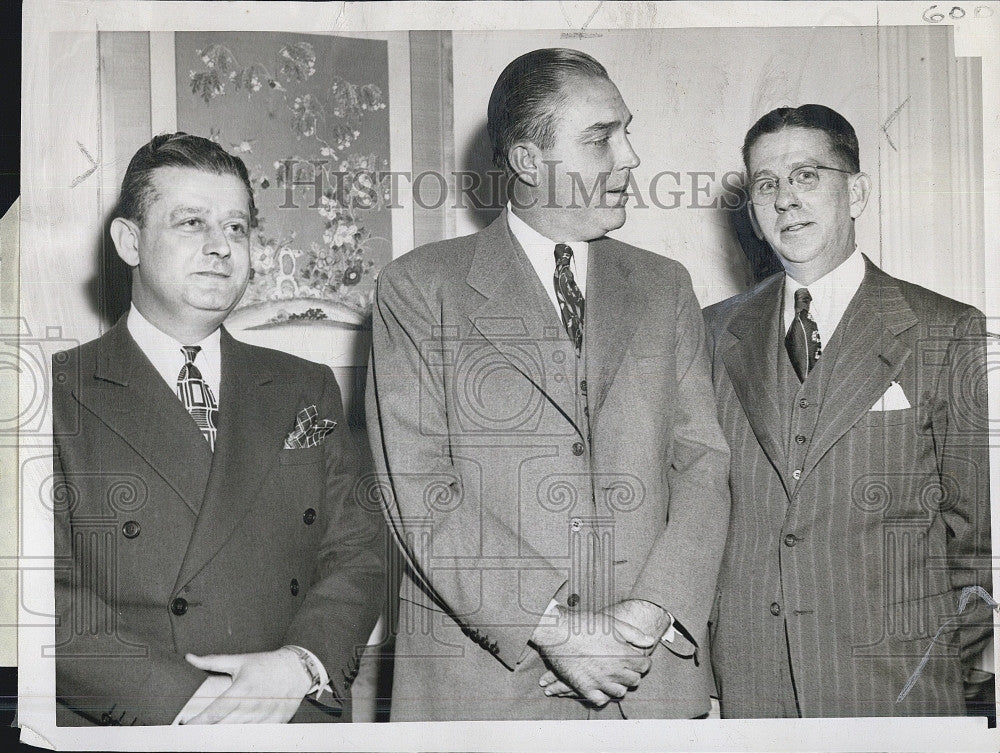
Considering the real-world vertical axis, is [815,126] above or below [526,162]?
above

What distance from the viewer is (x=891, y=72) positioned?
9.61ft

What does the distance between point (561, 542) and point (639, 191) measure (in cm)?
104

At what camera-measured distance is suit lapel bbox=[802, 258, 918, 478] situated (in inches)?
110

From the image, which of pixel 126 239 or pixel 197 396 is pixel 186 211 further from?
pixel 197 396

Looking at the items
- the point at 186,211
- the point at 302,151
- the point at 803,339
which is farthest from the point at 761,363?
the point at 186,211

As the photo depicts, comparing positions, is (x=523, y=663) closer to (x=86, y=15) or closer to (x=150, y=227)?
(x=150, y=227)

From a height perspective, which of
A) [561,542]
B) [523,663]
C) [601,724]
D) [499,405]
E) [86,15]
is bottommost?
[601,724]

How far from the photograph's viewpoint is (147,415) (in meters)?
2.80

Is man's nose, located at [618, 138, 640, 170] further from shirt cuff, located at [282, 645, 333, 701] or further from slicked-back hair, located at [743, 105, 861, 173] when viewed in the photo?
shirt cuff, located at [282, 645, 333, 701]

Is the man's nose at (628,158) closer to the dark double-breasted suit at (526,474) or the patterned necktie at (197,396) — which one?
the dark double-breasted suit at (526,474)

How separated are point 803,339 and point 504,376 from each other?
2.83 ft

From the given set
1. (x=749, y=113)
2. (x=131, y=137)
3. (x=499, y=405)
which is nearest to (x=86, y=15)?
(x=131, y=137)

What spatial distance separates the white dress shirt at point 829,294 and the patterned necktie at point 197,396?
165 centimetres

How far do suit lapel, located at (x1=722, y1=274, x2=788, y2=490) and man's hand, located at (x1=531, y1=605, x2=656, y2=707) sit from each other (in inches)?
24.7
